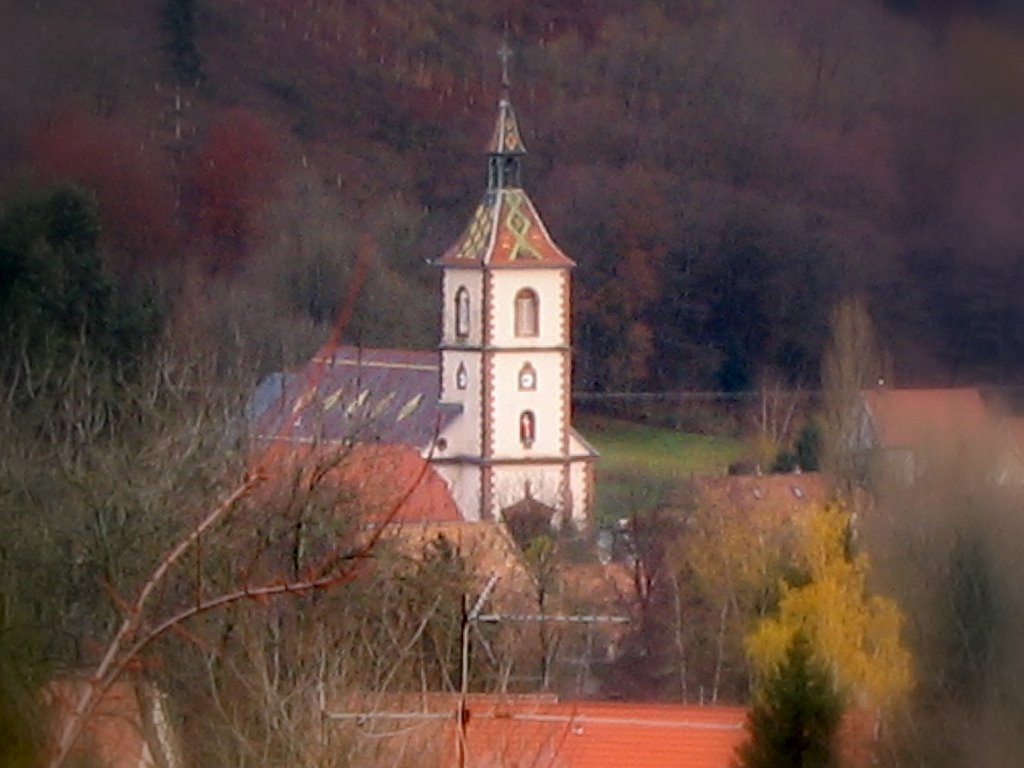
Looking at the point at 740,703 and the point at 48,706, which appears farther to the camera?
the point at 740,703

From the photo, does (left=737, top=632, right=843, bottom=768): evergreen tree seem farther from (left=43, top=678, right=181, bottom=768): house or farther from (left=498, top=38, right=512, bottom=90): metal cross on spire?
(left=498, top=38, right=512, bottom=90): metal cross on spire

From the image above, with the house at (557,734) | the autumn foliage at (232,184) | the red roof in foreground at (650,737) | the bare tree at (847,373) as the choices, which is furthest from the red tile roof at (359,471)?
the bare tree at (847,373)

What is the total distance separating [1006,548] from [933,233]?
9719 millimetres

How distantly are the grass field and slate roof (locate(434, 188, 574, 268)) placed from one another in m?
1.80

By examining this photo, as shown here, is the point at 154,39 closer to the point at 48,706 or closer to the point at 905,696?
the point at 905,696

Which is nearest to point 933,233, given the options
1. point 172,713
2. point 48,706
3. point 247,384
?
point 247,384

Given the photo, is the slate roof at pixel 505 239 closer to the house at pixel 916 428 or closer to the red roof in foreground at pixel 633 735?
the house at pixel 916 428

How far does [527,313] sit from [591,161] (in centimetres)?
602

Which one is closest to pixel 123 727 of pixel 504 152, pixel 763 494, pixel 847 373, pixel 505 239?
pixel 763 494

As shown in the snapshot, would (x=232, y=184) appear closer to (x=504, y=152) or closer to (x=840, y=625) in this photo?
(x=504, y=152)

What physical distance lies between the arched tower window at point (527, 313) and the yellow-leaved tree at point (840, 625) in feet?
45.8

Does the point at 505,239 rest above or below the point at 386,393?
above

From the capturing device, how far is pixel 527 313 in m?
30.3

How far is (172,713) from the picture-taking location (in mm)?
7699
